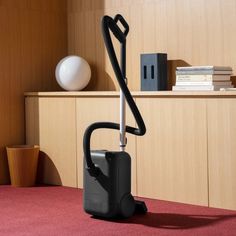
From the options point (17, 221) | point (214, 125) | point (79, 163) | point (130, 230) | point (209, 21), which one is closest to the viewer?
point (130, 230)

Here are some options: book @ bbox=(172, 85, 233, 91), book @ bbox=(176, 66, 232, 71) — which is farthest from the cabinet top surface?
book @ bbox=(176, 66, 232, 71)

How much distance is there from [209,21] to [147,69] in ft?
1.93

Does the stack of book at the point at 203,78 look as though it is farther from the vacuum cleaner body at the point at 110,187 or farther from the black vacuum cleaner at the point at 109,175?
the vacuum cleaner body at the point at 110,187

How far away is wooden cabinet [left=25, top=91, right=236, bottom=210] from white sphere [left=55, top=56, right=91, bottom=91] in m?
0.17

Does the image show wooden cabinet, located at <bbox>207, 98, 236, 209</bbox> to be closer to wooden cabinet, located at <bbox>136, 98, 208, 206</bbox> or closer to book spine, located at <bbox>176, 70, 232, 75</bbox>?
wooden cabinet, located at <bbox>136, 98, 208, 206</bbox>

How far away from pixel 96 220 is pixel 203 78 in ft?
4.16

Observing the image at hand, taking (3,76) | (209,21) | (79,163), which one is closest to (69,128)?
(79,163)

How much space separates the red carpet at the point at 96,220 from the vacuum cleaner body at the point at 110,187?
0.23 ft

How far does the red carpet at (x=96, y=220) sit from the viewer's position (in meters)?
3.68

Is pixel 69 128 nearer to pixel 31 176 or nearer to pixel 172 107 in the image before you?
pixel 31 176

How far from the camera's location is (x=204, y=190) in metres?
4.34

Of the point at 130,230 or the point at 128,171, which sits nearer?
the point at 130,230

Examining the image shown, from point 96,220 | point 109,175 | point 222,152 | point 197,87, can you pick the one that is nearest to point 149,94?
point 197,87

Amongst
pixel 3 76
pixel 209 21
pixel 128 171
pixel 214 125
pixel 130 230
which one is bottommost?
pixel 130 230
